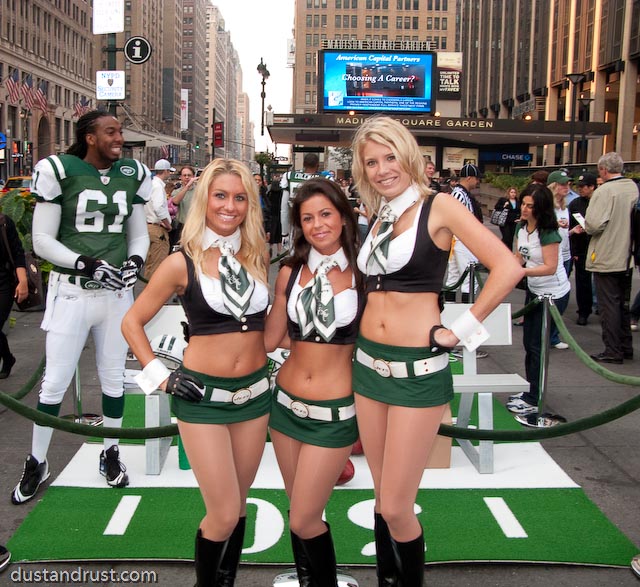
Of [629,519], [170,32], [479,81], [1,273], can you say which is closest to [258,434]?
[629,519]

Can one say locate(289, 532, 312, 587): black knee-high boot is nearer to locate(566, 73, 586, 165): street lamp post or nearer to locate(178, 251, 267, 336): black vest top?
locate(178, 251, 267, 336): black vest top

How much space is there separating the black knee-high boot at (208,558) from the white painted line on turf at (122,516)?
4.05 ft

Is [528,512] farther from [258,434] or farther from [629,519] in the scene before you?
[258,434]

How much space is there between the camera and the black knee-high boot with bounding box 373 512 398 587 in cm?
309

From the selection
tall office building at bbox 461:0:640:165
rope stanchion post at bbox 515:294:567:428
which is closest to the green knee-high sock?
rope stanchion post at bbox 515:294:567:428

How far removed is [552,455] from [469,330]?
2.93 meters

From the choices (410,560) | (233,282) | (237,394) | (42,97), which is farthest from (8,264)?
(42,97)

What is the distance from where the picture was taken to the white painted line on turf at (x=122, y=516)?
4.02 metres

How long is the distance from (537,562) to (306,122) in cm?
3509

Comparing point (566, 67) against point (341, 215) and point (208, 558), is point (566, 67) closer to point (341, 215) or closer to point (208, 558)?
point (341, 215)

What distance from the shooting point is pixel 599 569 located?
367 centimetres

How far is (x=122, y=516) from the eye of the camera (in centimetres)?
421

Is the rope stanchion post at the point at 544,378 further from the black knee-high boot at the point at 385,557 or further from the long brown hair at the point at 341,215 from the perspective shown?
the long brown hair at the point at 341,215

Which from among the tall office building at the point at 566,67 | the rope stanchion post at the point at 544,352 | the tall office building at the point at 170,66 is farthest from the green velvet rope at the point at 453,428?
the tall office building at the point at 170,66
